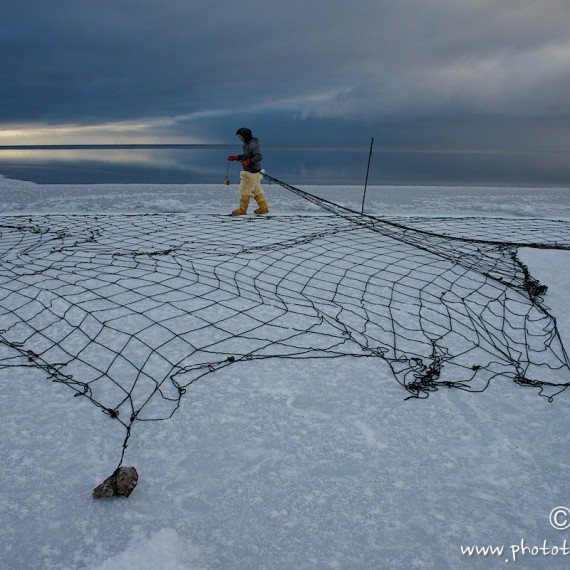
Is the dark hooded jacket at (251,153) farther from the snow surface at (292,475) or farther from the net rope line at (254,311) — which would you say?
the snow surface at (292,475)

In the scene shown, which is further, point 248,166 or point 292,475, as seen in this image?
point 248,166

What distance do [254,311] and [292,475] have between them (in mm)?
1667

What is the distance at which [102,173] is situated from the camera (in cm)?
1862

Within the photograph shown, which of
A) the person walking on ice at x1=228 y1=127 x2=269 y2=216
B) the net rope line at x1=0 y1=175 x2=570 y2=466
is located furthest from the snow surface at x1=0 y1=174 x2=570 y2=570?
the person walking on ice at x1=228 y1=127 x2=269 y2=216

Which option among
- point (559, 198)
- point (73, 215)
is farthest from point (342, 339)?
point (559, 198)

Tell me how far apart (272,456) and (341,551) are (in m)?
0.55

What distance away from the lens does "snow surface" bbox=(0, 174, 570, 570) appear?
167cm

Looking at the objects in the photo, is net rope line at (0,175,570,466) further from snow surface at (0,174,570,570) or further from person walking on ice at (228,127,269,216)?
person walking on ice at (228,127,269,216)

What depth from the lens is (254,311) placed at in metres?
3.51

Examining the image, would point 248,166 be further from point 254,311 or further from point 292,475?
point 292,475

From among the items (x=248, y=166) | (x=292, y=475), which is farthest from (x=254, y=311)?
(x=248, y=166)

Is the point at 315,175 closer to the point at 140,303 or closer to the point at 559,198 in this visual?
the point at 559,198

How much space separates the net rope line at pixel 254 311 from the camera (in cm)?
278

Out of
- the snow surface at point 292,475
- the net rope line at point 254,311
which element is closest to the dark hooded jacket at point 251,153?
the net rope line at point 254,311
